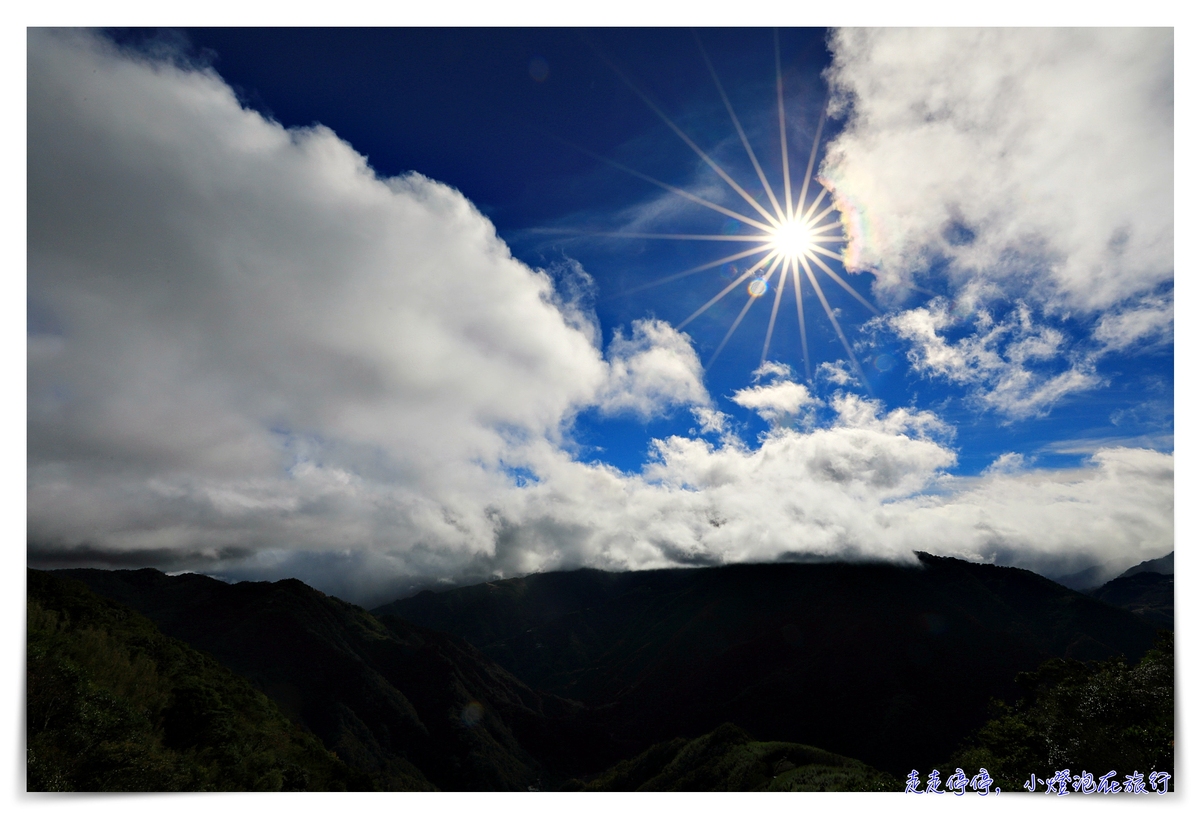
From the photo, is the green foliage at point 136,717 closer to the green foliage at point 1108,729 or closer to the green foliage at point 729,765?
the green foliage at point 1108,729

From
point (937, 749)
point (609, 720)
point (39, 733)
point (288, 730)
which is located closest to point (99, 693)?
point (39, 733)

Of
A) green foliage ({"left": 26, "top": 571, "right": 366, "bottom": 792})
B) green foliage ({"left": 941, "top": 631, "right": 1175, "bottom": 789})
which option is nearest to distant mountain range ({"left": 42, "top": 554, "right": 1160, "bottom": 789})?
green foliage ({"left": 941, "top": 631, "right": 1175, "bottom": 789})

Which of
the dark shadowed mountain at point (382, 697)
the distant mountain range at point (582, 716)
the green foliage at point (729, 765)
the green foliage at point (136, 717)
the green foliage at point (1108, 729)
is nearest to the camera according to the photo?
the green foliage at point (136, 717)

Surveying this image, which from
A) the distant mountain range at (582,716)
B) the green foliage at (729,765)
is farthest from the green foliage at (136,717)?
the distant mountain range at (582,716)

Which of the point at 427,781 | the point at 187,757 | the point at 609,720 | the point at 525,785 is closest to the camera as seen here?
the point at 187,757

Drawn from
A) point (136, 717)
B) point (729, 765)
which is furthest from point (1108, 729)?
point (729, 765)
